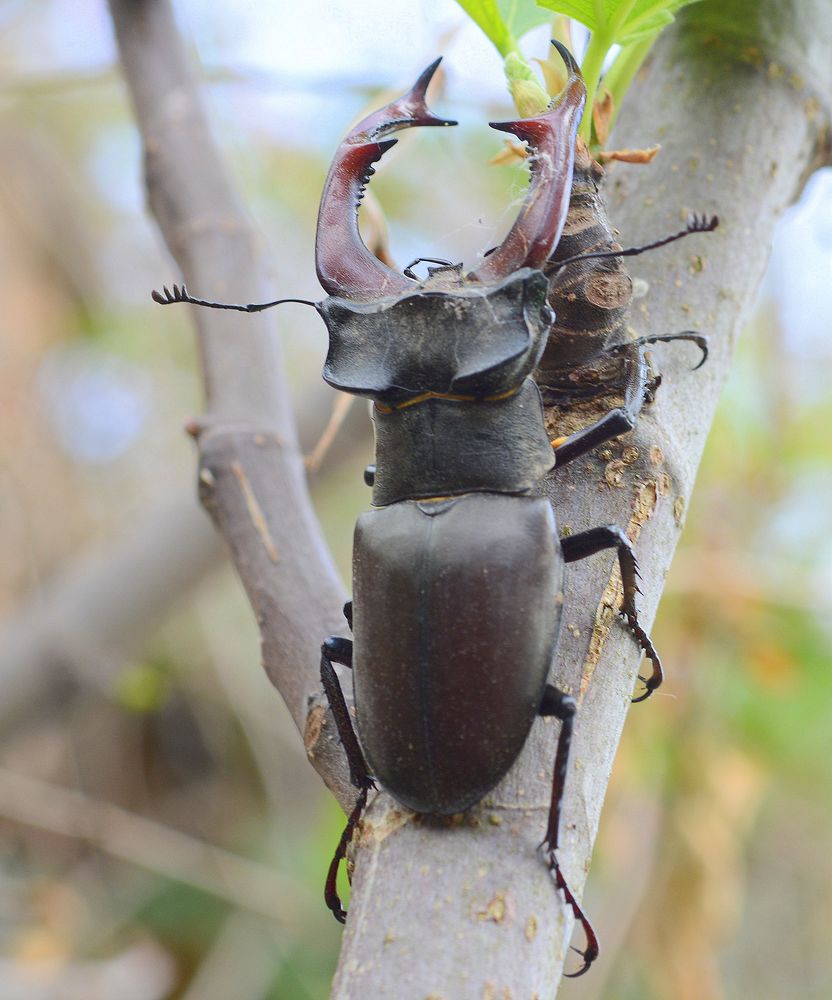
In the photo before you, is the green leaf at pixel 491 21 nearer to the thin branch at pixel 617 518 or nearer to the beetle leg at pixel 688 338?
the thin branch at pixel 617 518

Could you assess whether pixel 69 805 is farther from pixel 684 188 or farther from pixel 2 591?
pixel 684 188

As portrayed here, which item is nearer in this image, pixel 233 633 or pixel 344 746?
pixel 344 746

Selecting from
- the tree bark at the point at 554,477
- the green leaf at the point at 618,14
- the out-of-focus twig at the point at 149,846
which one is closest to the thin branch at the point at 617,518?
the tree bark at the point at 554,477

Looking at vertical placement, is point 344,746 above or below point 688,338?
below

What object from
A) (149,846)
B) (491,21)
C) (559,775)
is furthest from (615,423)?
(149,846)

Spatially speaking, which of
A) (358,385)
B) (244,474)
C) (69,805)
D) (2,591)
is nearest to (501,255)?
(358,385)

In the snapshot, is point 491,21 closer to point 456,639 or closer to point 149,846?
point 456,639
